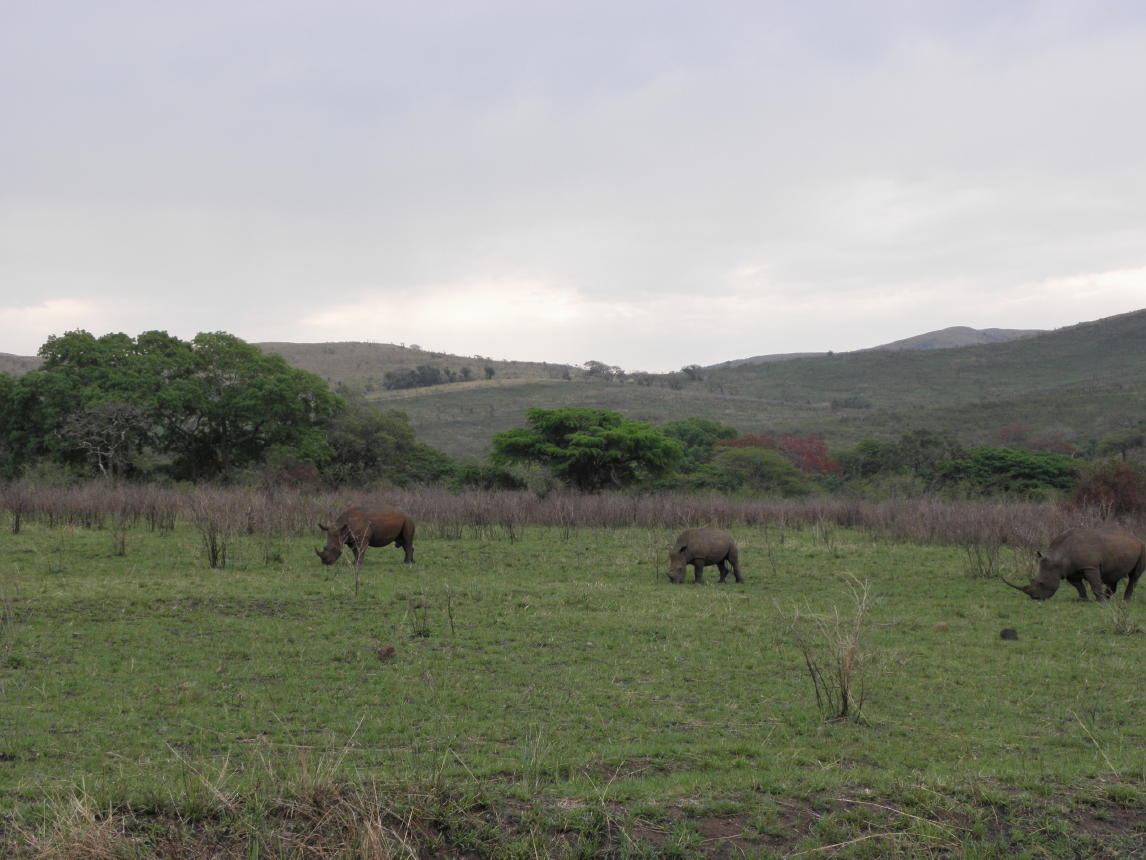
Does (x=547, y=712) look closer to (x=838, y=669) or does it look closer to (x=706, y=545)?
(x=838, y=669)

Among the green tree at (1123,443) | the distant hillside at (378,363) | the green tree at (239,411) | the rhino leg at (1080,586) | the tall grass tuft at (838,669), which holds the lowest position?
the rhino leg at (1080,586)

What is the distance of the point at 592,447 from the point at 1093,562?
22.0 meters

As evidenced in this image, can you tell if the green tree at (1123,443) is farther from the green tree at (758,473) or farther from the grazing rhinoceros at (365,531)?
the grazing rhinoceros at (365,531)

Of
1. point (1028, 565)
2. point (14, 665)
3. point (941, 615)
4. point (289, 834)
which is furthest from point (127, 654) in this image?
point (1028, 565)

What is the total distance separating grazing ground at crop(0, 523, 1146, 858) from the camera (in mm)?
4590

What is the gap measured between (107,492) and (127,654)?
15.0m

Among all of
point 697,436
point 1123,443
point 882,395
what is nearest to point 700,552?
point 1123,443

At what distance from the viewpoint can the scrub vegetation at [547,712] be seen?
460 cm

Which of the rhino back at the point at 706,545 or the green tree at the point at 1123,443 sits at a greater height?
the green tree at the point at 1123,443

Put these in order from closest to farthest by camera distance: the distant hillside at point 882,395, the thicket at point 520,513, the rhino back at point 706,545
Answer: the rhino back at point 706,545 < the thicket at point 520,513 < the distant hillside at point 882,395

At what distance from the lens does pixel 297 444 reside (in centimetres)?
3534

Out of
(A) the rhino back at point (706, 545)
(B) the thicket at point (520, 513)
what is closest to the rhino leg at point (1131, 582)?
(B) the thicket at point (520, 513)

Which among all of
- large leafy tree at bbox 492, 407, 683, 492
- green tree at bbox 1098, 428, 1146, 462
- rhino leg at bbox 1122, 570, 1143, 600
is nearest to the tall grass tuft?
rhino leg at bbox 1122, 570, 1143, 600

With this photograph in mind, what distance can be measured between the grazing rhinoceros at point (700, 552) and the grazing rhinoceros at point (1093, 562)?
4.23m
